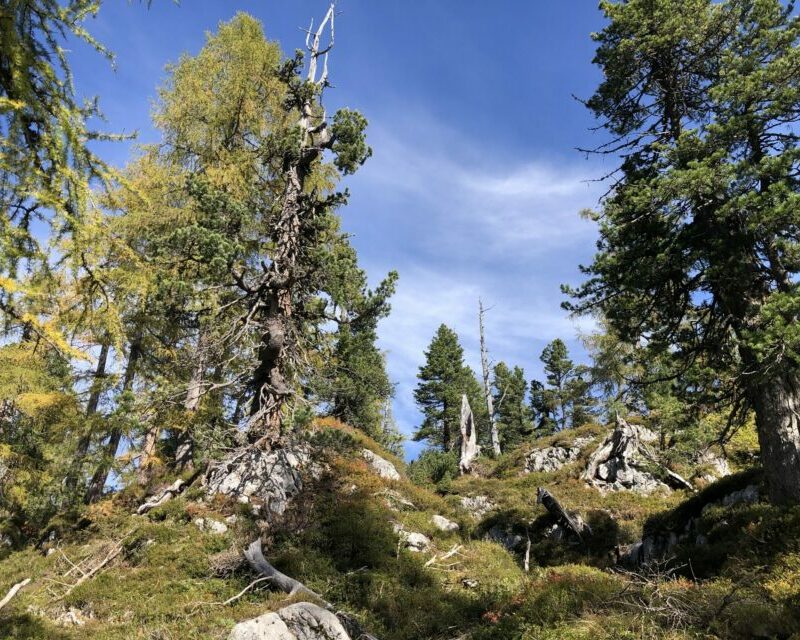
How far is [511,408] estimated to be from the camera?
152ft

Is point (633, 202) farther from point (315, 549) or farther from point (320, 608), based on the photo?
point (315, 549)

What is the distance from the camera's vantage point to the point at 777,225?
29.2 ft

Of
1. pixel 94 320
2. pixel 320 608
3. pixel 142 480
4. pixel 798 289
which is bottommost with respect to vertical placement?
pixel 320 608

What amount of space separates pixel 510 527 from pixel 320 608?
11.0 metres

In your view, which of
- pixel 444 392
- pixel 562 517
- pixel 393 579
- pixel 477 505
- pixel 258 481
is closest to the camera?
pixel 393 579

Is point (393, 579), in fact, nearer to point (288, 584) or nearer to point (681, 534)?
point (288, 584)

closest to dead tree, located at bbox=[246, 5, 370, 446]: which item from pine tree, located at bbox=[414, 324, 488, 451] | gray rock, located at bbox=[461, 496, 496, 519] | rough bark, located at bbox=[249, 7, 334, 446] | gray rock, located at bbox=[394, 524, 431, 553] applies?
rough bark, located at bbox=[249, 7, 334, 446]

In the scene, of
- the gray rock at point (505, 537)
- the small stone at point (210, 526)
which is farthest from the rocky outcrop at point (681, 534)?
the small stone at point (210, 526)

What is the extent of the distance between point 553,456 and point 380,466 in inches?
424

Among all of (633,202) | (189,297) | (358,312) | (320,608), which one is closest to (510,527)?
(358,312)

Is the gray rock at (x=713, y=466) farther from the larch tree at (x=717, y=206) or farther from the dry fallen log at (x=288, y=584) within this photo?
the dry fallen log at (x=288, y=584)

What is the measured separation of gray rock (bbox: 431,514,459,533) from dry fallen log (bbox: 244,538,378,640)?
6.58 meters

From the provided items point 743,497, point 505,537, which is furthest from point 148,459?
point 743,497

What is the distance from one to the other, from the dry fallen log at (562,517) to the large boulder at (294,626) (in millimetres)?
10485
